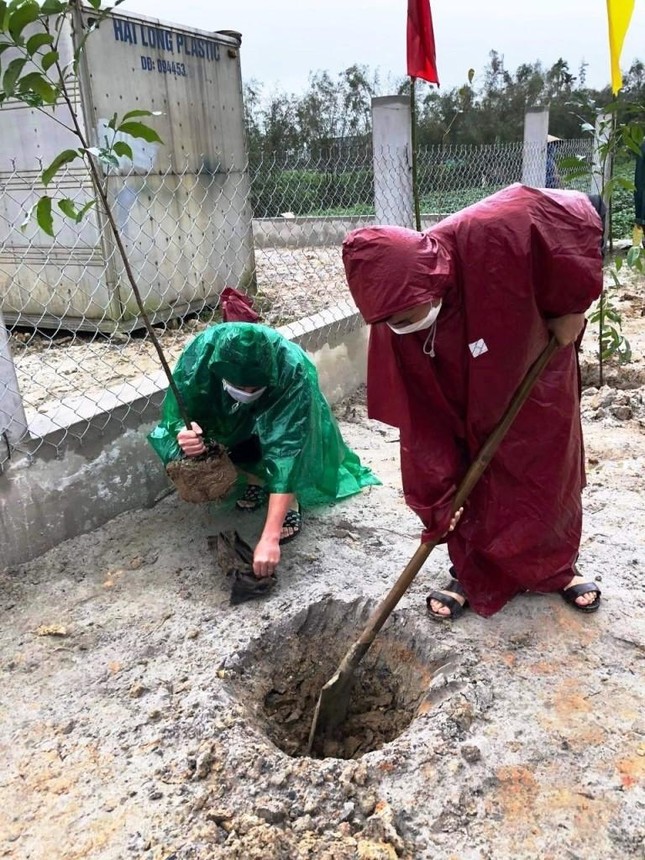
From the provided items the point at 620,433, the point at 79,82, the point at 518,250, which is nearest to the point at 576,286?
the point at 518,250

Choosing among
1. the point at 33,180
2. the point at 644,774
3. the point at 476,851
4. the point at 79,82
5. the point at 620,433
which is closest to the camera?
the point at 476,851

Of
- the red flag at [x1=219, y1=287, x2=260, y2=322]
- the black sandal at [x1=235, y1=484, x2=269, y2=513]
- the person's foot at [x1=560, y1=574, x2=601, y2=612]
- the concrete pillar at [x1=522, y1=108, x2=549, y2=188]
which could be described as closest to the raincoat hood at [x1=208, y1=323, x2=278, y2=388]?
the red flag at [x1=219, y1=287, x2=260, y2=322]

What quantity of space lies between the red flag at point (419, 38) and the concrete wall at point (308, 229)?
205 cm

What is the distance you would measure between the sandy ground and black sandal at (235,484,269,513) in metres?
0.12

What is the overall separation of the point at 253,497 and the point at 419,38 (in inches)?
90.5

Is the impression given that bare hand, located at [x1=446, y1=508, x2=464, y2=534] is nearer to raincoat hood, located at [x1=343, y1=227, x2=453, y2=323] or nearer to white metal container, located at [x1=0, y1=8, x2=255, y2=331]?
raincoat hood, located at [x1=343, y1=227, x2=453, y2=323]

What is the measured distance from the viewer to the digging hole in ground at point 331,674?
199 centimetres

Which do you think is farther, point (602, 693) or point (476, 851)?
point (602, 693)

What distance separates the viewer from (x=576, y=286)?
5.79ft

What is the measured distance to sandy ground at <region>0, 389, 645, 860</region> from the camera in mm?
1534

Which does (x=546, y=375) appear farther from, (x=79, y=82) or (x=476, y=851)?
(x=79, y=82)

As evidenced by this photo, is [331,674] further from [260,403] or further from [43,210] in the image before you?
[43,210]

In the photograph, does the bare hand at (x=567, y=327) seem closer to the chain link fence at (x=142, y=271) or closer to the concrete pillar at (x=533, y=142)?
the chain link fence at (x=142, y=271)

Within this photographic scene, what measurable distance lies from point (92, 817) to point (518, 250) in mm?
1596
